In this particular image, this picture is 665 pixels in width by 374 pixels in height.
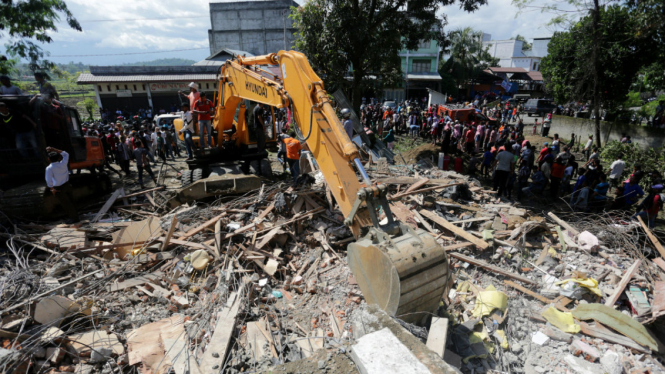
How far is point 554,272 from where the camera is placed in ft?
17.9

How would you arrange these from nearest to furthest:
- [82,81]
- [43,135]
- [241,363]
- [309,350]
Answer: [241,363] < [309,350] < [43,135] < [82,81]

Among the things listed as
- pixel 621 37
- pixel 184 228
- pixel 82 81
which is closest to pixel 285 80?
pixel 184 228

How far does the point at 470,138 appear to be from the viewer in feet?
53.5

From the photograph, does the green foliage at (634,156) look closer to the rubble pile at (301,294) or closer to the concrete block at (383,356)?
the rubble pile at (301,294)

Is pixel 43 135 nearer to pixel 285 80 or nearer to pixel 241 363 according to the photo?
pixel 285 80

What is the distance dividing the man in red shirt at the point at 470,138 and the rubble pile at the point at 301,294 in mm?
9617

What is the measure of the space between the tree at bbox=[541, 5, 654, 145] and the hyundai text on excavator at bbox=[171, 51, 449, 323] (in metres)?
15.9

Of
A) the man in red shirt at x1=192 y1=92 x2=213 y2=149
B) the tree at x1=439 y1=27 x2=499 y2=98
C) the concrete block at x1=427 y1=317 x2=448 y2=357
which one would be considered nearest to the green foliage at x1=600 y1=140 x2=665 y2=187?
the concrete block at x1=427 y1=317 x2=448 y2=357

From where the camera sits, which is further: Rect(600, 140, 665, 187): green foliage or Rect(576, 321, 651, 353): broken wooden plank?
Rect(600, 140, 665, 187): green foliage

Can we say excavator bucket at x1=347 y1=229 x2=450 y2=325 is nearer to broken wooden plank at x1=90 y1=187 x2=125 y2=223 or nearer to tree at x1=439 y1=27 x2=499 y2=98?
broken wooden plank at x1=90 y1=187 x2=125 y2=223

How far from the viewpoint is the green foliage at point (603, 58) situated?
48.2 feet

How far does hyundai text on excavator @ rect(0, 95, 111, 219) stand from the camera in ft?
22.9

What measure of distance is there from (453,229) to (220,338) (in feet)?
15.0

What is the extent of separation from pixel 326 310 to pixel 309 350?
80 centimetres
